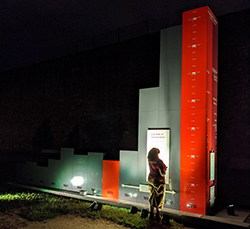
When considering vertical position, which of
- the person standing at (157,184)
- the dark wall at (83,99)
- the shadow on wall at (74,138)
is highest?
the dark wall at (83,99)

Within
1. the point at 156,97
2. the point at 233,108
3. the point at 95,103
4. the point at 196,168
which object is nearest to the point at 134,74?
the point at 95,103

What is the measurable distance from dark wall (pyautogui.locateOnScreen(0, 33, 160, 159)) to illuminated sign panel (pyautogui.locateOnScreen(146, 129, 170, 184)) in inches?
89.2

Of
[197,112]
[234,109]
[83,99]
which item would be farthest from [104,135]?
[234,109]

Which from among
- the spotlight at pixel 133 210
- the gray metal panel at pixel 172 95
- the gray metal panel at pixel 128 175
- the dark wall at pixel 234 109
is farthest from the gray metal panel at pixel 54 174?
the dark wall at pixel 234 109

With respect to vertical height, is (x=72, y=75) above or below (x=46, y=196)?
above

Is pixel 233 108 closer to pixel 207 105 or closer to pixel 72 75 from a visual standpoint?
pixel 207 105

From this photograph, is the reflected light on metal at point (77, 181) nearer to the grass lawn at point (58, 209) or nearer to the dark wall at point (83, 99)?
the grass lawn at point (58, 209)

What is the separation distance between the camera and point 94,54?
1180 cm

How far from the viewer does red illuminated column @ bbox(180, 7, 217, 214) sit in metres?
6.43

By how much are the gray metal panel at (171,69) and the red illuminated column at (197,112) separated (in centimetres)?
17

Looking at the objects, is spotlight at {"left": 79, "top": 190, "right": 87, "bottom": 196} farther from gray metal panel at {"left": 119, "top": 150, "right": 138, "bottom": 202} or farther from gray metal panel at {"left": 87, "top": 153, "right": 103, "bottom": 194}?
gray metal panel at {"left": 119, "top": 150, "right": 138, "bottom": 202}

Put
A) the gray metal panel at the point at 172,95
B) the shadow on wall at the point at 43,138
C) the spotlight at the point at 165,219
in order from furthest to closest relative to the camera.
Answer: the shadow on wall at the point at 43,138 < the gray metal panel at the point at 172,95 < the spotlight at the point at 165,219

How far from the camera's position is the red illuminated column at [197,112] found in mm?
6430

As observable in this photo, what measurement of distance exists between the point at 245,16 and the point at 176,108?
3.57 m
